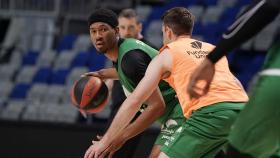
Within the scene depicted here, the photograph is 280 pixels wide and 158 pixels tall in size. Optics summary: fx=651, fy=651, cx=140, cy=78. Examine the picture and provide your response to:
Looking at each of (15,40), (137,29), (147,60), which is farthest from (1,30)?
(147,60)

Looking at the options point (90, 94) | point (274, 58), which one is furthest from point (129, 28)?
point (274, 58)

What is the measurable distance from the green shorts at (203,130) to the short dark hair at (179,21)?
0.58m

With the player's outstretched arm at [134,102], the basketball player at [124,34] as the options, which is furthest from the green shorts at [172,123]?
the basketball player at [124,34]

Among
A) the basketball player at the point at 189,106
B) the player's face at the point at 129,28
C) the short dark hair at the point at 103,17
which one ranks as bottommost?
the player's face at the point at 129,28

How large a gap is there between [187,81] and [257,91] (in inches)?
40.4

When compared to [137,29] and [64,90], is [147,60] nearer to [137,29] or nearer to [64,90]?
[137,29]

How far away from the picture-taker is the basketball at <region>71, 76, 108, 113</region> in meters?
4.72

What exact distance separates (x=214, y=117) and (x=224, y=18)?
282 inches

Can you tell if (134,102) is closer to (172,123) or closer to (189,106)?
(189,106)

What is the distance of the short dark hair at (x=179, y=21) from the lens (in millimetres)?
4047

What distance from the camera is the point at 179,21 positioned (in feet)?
13.3

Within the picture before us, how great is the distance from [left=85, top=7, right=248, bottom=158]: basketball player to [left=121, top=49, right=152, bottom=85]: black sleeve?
0.90 ft

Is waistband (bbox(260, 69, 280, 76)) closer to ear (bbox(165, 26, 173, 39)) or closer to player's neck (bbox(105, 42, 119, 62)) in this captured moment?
ear (bbox(165, 26, 173, 39))

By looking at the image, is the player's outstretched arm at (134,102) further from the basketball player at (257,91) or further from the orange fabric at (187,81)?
the basketball player at (257,91)
